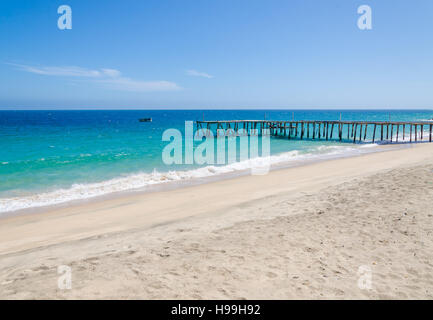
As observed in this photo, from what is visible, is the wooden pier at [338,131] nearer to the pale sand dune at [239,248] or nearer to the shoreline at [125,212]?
the shoreline at [125,212]

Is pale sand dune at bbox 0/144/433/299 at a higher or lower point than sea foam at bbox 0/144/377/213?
higher

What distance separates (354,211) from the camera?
6.57 metres

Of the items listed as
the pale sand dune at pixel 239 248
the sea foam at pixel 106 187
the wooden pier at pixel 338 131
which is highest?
the wooden pier at pixel 338 131

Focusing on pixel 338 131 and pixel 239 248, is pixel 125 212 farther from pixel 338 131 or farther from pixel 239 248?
pixel 338 131

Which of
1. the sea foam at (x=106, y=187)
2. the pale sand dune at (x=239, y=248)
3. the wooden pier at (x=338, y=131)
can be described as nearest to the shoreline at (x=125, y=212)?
the pale sand dune at (x=239, y=248)

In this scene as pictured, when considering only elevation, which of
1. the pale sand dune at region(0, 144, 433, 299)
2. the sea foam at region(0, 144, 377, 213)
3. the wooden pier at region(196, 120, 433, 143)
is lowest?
the sea foam at region(0, 144, 377, 213)

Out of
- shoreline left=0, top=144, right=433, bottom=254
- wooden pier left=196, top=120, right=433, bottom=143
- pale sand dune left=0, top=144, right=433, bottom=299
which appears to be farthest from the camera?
wooden pier left=196, top=120, right=433, bottom=143

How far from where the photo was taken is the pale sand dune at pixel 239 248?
364 cm

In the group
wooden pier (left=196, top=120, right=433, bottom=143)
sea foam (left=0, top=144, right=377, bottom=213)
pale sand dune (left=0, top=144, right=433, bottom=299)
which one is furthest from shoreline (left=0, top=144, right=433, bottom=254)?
wooden pier (left=196, top=120, right=433, bottom=143)

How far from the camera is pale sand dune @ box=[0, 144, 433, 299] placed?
364 cm

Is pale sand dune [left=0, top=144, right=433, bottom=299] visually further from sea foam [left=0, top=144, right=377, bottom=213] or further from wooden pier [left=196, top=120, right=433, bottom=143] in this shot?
wooden pier [left=196, top=120, right=433, bottom=143]

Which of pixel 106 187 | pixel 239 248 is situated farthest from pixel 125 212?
pixel 239 248

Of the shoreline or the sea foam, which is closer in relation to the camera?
the shoreline
